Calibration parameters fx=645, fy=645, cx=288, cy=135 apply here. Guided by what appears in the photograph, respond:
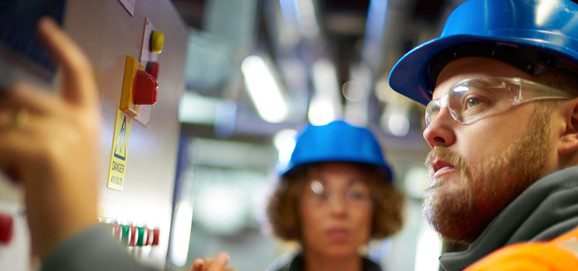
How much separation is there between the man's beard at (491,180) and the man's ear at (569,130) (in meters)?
0.04

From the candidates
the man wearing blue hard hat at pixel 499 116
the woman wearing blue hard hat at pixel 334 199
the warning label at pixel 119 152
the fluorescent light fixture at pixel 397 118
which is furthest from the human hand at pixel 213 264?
the fluorescent light fixture at pixel 397 118

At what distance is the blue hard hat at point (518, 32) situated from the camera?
59.0 inches

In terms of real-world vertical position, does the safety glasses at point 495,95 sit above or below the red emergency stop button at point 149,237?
above

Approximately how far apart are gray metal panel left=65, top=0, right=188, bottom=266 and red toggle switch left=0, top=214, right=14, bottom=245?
29cm

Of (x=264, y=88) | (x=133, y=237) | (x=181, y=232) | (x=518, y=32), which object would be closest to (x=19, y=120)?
(x=133, y=237)

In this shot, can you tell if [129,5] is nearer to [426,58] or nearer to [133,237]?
[133,237]

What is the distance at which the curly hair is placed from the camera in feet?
9.64

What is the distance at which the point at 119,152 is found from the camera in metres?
1.25

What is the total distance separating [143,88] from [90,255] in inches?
22.2

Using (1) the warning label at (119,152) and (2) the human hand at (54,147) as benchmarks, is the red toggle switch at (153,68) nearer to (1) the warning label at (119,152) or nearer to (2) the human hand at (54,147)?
(1) the warning label at (119,152)

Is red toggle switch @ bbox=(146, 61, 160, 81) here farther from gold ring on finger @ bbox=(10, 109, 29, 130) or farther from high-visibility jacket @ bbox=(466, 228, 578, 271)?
high-visibility jacket @ bbox=(466, 228, 578, 271)

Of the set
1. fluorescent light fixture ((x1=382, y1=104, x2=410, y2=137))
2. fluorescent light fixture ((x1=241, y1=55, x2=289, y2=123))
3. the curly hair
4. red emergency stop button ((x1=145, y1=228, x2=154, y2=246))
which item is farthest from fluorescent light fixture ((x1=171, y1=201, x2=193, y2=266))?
fluorescent light fixture ((x1=382, y1=104, x2=410, y2=137))

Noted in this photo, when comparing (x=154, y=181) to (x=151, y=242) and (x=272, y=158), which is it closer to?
(x=151, y=242)

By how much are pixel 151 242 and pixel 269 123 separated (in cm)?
314
